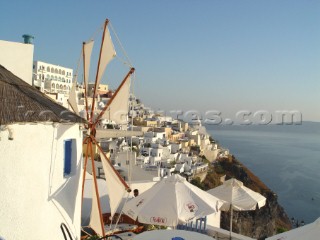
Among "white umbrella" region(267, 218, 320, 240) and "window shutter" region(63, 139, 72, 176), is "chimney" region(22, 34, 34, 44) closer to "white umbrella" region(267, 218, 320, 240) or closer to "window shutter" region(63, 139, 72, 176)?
"window shutter" region(63, 139, 72, 176)

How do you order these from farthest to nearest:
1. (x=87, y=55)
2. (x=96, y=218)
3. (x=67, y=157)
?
(x=87, y=55) → (x=96, y=218) → (x=67, y=157)

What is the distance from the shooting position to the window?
22.4 feet

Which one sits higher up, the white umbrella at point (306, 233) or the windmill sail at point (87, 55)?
the windmill sail at point (87, 55)

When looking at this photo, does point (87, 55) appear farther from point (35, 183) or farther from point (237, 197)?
point (237, 197)

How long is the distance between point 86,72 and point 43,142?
3352 mm

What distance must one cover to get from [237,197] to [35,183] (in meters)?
6.18

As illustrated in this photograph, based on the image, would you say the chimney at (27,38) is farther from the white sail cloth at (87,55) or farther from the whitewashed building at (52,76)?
the whitewashed building at (52,76)

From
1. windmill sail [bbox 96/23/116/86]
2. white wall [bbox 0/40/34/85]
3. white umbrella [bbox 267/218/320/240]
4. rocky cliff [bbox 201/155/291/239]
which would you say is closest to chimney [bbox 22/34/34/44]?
white wall [bbox 0/40/34/85]

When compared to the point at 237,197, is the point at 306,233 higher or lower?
higher

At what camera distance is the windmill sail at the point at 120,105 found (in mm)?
7895

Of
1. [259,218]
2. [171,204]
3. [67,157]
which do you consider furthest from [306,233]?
[259,218]

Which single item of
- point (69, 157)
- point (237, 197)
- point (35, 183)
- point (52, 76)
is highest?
point (52, 76)

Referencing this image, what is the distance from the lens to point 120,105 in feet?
26.1

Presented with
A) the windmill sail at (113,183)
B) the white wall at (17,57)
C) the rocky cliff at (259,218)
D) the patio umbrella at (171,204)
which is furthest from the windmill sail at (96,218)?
the rocky cliff at (259,218)
